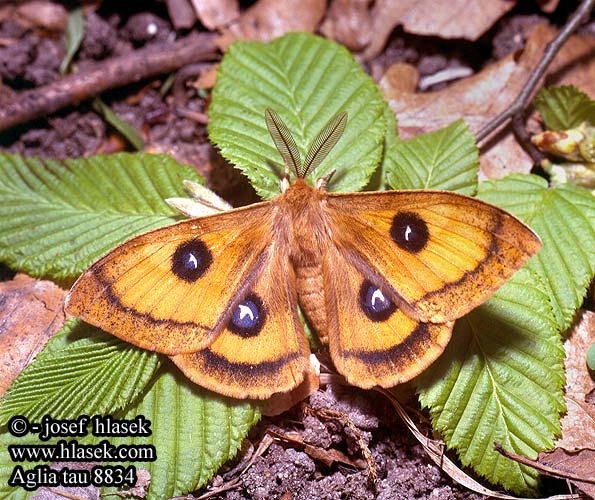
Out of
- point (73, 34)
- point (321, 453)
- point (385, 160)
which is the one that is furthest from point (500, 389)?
point (73, 34)

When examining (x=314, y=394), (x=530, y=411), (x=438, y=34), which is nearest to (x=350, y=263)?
(x=314, y=394)

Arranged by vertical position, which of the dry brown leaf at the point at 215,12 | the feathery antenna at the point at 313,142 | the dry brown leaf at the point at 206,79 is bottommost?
the feathery antenna at the point at 313,142

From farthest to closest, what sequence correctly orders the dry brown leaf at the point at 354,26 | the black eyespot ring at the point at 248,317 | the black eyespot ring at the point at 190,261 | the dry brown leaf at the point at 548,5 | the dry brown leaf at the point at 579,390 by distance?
the dry brown leaf at the point at 354,26, the dry brown leaf at the point at 548,5, the dry brown leaf at the point at 579,390, the black eyespot ring at the point at 248,317, the black eyespot ring at the point at 190,261

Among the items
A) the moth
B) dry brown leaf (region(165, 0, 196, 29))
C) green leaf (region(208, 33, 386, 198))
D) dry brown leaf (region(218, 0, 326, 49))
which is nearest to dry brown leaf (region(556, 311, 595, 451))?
the moth

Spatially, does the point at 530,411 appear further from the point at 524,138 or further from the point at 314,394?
the point at 524,138

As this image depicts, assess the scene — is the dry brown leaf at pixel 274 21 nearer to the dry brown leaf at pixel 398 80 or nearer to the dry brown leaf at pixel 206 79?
the dry brown leaf at pixel 206 79

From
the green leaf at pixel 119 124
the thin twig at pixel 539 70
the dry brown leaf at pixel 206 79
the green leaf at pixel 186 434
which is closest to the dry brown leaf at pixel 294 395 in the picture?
the green leaf at pixel 186 434

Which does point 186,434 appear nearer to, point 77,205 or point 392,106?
point 77,205
